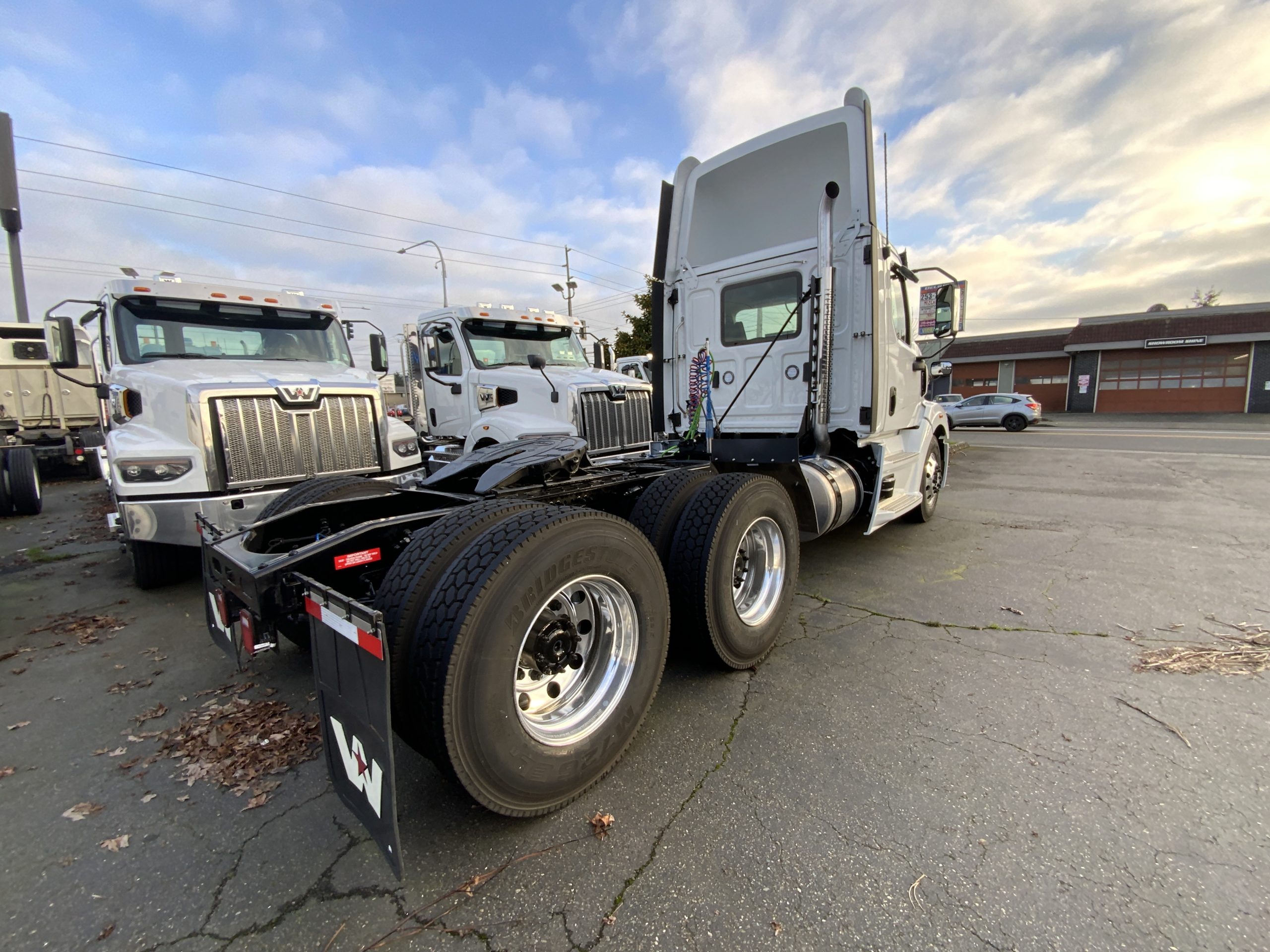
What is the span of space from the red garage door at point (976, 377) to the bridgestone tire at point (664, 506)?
42.4 meters

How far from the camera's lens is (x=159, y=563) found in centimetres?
476

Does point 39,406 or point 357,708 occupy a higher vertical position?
point 39,406

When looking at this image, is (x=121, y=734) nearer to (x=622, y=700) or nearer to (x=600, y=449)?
(x=622, y=700)

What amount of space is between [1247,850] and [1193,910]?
1.46 ft

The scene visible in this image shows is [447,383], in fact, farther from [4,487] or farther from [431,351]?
[4,487]

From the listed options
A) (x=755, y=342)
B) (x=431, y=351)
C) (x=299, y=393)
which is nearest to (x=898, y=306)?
(x=755, y=342)

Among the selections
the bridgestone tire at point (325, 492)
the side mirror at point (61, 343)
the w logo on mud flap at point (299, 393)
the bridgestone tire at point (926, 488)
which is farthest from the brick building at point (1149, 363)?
the side mirror at point (61, 343)

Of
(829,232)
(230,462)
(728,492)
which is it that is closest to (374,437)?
(230,462)

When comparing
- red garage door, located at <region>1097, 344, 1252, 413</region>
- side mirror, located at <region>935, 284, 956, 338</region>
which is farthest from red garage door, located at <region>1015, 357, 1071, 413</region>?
side mirror, located at <region>935, 284, 956, 338</region>

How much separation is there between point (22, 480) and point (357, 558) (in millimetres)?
8949

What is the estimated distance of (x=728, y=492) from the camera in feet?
10.5

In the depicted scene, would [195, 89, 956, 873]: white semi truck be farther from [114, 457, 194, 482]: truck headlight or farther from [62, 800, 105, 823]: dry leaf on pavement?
[114, 457, 194, 482]: truck headlight

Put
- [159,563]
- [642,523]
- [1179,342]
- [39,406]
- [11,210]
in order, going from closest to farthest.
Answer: [642,523], [159,563], [39,406], [11,210], [1179,342]

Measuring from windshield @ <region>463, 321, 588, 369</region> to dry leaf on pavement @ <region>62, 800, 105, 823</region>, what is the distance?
577 cm
